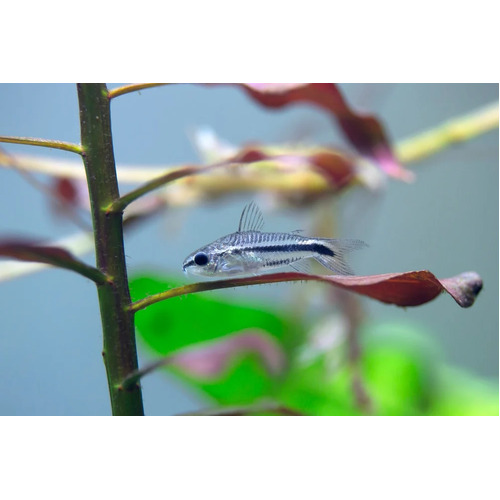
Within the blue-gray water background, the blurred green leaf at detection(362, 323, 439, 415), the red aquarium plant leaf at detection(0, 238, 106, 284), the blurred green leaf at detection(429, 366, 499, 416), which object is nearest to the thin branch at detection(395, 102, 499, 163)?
the blue-gray water background

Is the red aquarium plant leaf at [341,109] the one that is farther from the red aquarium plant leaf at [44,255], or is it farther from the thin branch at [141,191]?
the red aquarium plant leaf at [44,255]

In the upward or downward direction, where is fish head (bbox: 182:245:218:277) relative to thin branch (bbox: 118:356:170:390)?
upward

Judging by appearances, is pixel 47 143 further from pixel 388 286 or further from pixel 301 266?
pixel 388 286

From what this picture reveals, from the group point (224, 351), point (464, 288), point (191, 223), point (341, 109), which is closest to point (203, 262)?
point (464, 288)

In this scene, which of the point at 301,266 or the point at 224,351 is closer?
the point at 301,266

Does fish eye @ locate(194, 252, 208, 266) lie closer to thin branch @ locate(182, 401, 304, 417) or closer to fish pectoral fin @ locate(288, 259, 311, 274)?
fish pectoral fin @ locate(288, 259, 311, 274)

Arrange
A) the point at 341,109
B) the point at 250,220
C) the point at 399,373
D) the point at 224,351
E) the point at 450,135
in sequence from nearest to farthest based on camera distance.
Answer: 1. the point at 250,220
2. the point at 341,109
3. the point at 224,351
4. the point at 450,135
5. the point at 399,373
